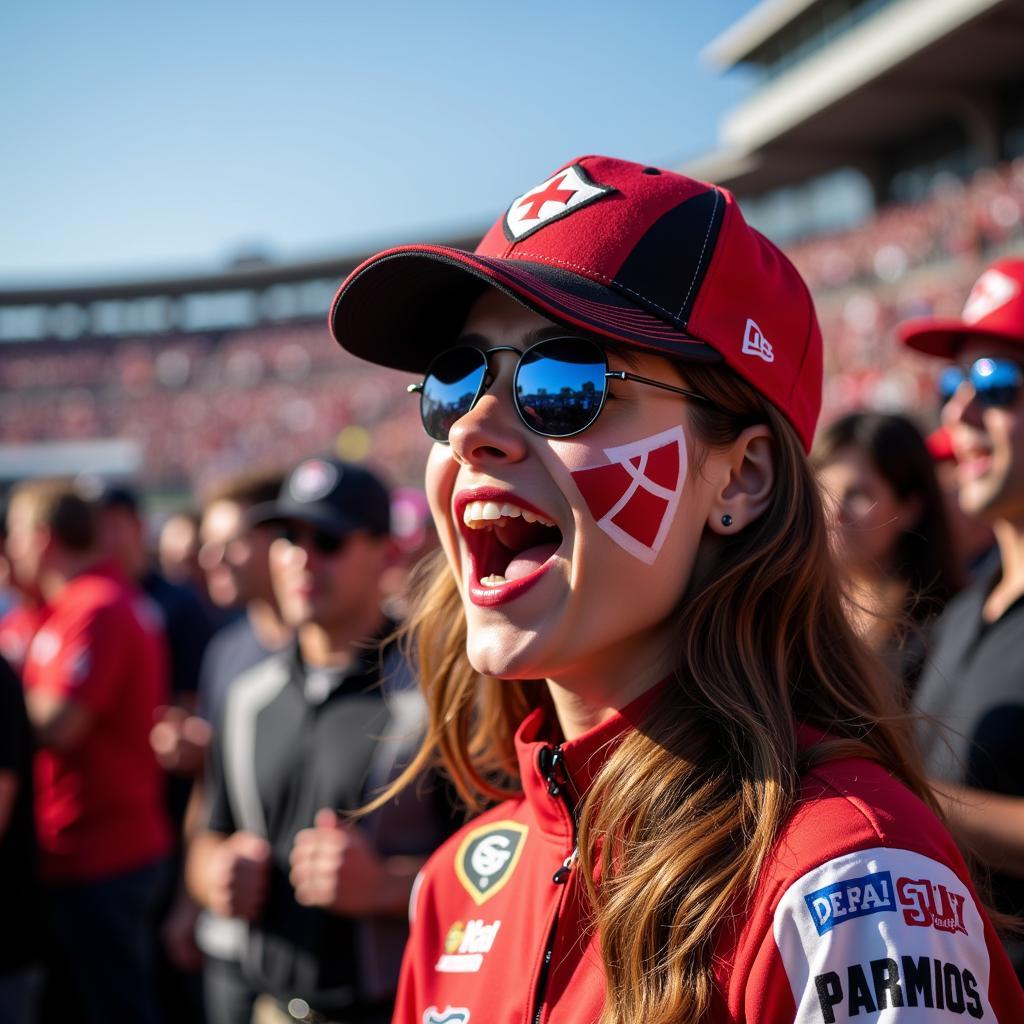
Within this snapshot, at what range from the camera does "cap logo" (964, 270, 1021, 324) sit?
2.83 metres

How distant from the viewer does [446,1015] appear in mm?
1510

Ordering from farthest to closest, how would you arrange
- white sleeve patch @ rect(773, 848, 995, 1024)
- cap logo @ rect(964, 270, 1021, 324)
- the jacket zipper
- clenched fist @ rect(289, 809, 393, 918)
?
cap logo @ rect(964, 270, 1021, 324)
clenched fist @ rect(289, 809, 393, 918)
the jacket zipper
white sleeve patch @ rect(773, 848, 995, 1024)

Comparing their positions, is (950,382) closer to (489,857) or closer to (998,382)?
(998,382)

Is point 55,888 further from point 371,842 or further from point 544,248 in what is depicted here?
point 544,248

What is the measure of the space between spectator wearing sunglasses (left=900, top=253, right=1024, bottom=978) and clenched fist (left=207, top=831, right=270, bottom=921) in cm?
178

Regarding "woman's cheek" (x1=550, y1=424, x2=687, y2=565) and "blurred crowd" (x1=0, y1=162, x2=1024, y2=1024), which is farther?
"blurred crowd" (x1=0, y1=162, x2=1024, y2=1024)

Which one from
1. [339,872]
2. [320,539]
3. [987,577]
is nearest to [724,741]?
[339,872]

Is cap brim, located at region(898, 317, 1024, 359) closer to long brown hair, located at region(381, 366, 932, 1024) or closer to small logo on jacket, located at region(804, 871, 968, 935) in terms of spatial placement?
long brown hair, located at region(381, 366, 932, 1024)

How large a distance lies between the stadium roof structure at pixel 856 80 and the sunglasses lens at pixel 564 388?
24.0 m

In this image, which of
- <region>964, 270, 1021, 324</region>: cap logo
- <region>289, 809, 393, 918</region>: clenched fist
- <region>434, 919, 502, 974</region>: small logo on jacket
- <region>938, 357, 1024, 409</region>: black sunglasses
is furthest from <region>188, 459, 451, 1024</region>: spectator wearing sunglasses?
<region>964, 270, 1021, 324</region>: cap logo

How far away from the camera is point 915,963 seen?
3.57 feet

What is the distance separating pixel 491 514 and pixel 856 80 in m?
27.4

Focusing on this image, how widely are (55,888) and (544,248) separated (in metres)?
3.87

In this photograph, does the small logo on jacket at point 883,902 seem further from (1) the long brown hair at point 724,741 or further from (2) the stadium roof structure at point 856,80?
(2) the stadium roof structure at point 856,80
